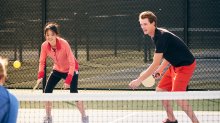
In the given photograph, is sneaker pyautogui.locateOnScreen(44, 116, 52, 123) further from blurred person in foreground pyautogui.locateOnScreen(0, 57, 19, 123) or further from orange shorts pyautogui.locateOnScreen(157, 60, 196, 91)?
blurred person in foreground pyautogui.locateOnScreen(0, 57, 19, 123)

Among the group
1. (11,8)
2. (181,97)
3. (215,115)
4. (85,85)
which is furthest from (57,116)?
(11,8)

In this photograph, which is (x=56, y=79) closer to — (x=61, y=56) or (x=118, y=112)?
(x=61, y=56)

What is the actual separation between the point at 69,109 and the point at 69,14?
16.4ft

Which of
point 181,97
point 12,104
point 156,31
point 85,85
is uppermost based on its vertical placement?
point 156,31

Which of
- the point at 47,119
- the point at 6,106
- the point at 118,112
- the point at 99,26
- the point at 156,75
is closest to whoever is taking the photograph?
the point at 6,106

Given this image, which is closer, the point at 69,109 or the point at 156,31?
the point at 156,31

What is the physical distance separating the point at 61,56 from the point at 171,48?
1.71 m

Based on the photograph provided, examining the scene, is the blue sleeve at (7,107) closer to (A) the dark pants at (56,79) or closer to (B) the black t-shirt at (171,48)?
(B) the black t-shirt at (171,48)

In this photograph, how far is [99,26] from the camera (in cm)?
1398

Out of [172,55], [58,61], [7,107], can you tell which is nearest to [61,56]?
[58,61]

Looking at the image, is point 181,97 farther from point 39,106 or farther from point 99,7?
point 99,7

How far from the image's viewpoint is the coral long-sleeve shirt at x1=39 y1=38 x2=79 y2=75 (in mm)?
6484

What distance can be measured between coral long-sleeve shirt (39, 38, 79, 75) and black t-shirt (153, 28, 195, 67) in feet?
4.53

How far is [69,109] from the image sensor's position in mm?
8070
